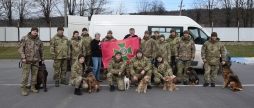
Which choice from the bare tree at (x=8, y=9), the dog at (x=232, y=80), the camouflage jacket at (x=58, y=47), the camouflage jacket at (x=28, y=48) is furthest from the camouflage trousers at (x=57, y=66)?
the bare tree at (x=8, y=9)

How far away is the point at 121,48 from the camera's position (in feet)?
31.3

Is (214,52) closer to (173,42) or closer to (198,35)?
(173,42)

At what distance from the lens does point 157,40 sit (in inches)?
376

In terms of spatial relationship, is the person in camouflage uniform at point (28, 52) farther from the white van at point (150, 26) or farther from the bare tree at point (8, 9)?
the bare tree at point (8, 9)

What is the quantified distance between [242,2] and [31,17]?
34700 mm

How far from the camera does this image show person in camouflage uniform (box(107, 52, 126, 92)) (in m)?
8.12

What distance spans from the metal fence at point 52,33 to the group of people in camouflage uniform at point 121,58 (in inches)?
882

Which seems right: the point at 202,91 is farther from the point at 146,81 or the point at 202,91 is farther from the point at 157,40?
the point at 157,40

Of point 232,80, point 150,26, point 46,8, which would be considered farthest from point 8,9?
point 232,80

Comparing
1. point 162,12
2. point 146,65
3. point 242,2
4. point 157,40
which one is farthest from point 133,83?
point 162,12

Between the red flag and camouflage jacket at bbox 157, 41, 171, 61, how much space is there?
799 millimetres

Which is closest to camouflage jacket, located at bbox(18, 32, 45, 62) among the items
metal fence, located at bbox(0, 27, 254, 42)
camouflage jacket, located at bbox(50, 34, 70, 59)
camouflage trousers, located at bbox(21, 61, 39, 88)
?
camouflage trousers, located at bbox(21, 61, 39, 88)

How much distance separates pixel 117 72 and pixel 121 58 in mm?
532

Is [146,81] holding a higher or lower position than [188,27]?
lower
